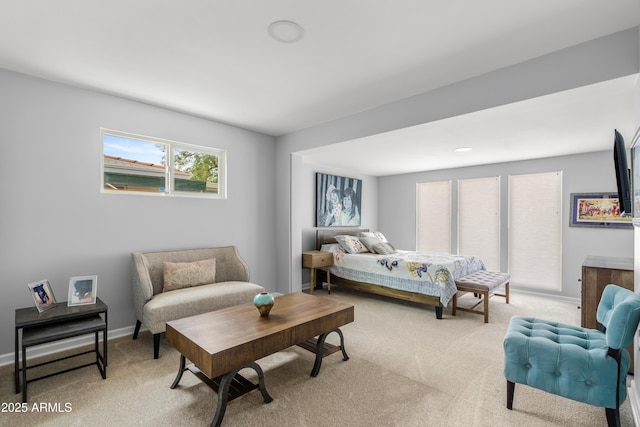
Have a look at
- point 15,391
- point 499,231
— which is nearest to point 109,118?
point 15,391

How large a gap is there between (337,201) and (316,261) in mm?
1631

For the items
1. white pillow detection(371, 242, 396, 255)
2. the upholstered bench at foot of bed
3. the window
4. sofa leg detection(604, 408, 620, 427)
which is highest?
the window

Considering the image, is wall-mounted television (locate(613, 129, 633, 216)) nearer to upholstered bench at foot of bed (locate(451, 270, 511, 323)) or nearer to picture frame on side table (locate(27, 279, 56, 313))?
upholstered bench at foot of bed (locate(451, 270, 511, 323))

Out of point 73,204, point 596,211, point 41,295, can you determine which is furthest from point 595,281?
point 73,204

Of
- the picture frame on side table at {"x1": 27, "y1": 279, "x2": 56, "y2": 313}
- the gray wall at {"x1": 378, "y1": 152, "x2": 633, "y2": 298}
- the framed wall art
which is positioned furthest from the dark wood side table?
the framed wall art

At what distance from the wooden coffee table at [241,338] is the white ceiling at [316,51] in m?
2.04

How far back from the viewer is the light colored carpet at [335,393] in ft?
6.33

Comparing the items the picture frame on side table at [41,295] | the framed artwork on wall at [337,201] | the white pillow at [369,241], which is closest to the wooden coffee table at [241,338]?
the picture frame on side table at [41,295]

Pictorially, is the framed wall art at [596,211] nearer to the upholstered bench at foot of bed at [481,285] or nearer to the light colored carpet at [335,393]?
the upholstered bench at foot of bed at [481,285]

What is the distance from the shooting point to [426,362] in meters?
2.69

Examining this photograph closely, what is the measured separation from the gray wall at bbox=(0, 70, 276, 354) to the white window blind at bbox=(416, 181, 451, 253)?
432 centimetres

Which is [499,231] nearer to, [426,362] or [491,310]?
[491,310]

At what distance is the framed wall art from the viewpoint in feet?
14.4

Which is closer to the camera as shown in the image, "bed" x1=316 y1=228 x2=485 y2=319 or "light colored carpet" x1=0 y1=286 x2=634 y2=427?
"light colored carpet" x1=0 y1=286 x2=634 y2=427
